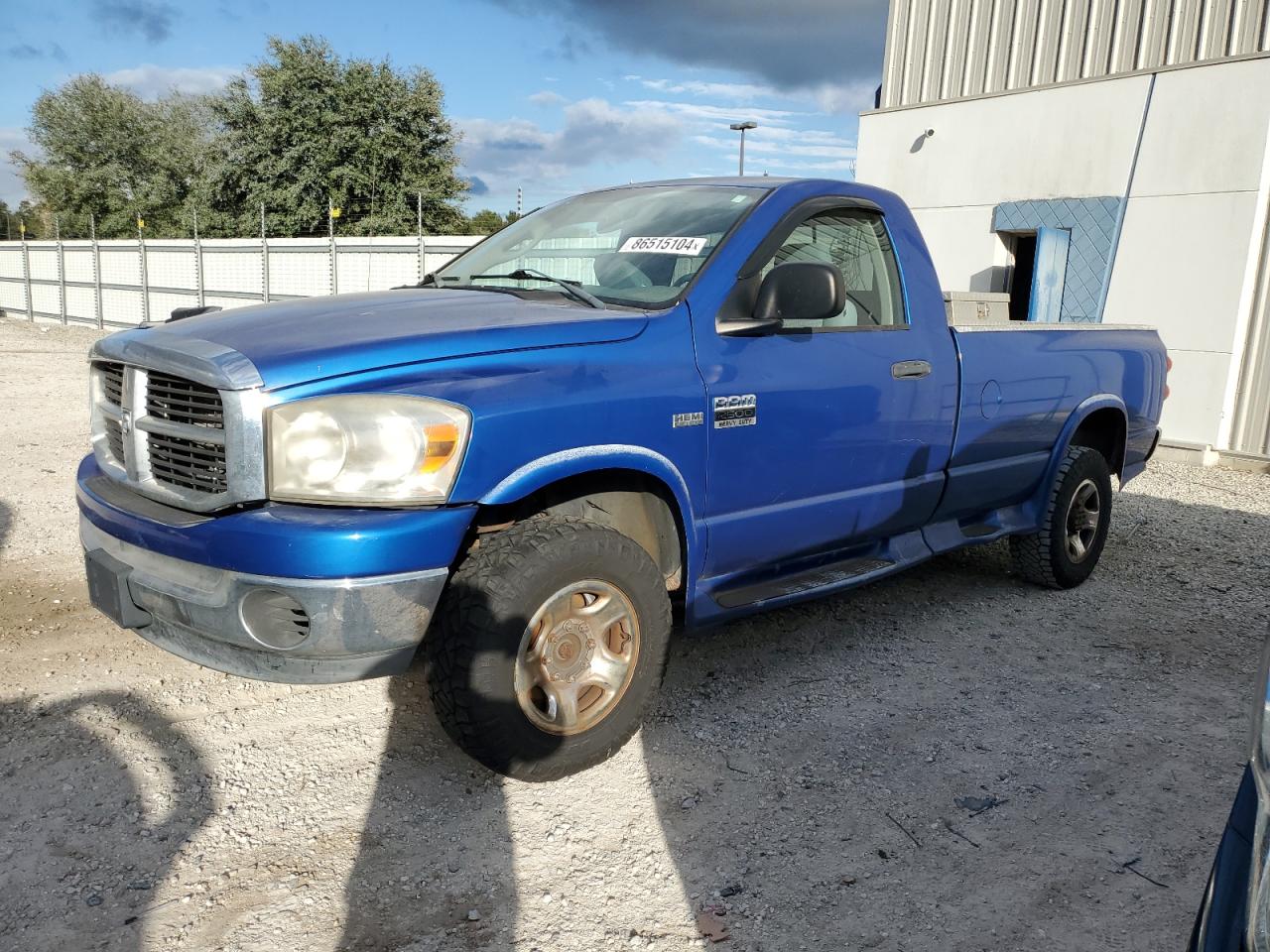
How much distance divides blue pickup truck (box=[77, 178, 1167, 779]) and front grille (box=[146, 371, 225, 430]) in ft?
0.04

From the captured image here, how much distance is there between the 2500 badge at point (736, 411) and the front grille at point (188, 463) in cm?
157

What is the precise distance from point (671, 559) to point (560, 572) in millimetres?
651

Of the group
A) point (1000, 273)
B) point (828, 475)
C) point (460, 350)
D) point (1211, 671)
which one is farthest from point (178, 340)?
point (1000, 273)

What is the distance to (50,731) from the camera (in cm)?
340

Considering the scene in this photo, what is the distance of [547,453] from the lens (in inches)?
117

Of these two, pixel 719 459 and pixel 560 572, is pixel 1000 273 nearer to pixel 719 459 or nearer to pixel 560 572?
pixel 719 459

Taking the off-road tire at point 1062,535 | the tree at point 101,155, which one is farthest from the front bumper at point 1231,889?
the tree at point 101,155

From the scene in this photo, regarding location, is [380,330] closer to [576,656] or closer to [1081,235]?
[576,656]

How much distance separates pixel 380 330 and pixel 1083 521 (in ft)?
13.8

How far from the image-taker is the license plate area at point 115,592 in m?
3.00

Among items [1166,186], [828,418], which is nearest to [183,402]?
[828,418]

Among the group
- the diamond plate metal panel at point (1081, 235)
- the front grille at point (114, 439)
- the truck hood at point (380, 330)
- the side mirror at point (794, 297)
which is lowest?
the front grille at point (114, 439)

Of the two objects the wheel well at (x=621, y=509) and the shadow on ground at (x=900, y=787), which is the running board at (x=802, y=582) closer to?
the wheel well at (x=621, y=509)

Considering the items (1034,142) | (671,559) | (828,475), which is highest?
(1034,142)
